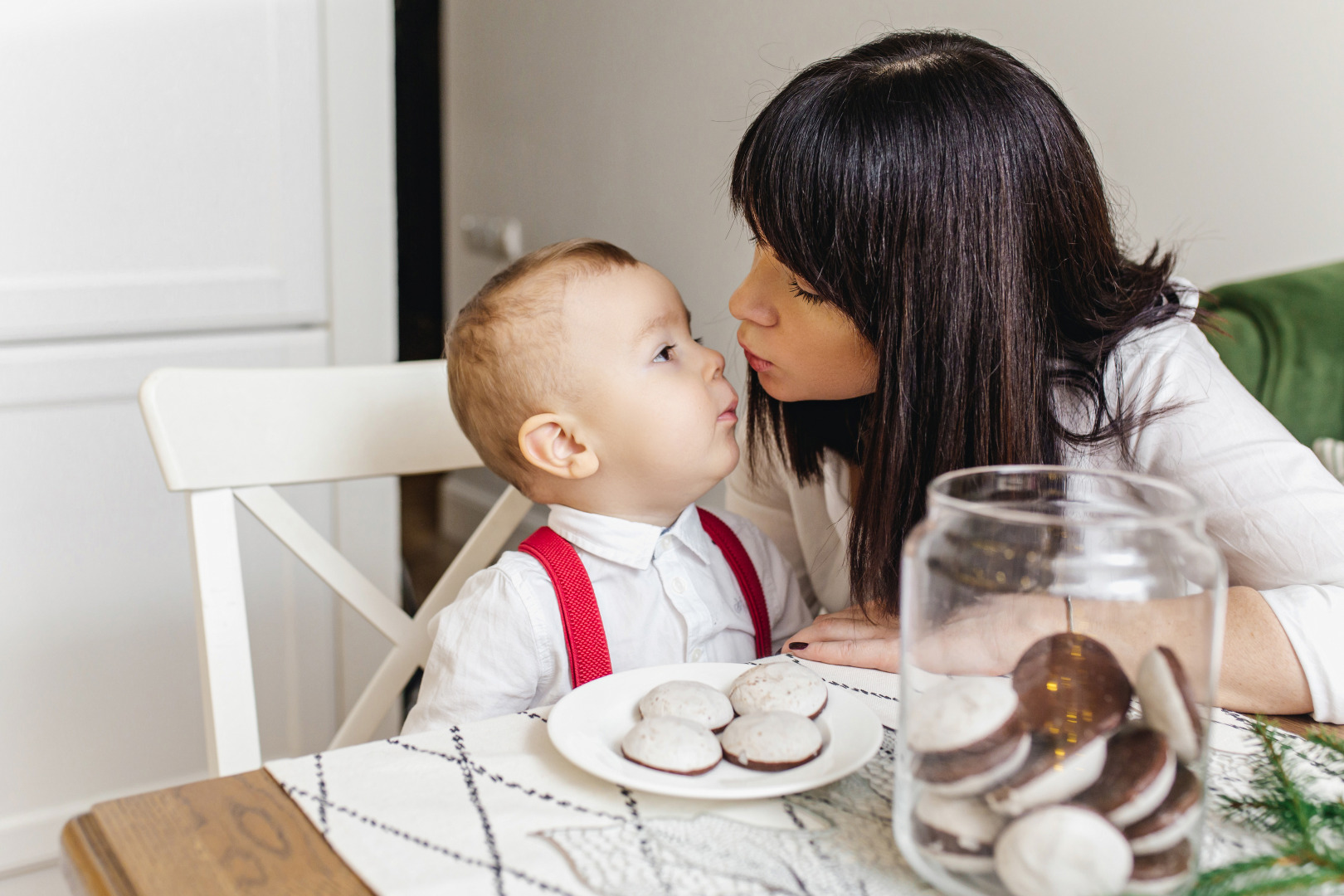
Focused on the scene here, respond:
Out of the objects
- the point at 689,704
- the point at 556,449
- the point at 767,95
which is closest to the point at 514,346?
the point at 556,449

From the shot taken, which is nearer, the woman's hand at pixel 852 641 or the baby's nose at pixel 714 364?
the woman's hand at pixel 852 641

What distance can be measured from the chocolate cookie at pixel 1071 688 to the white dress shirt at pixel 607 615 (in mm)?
518

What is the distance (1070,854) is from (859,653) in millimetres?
351

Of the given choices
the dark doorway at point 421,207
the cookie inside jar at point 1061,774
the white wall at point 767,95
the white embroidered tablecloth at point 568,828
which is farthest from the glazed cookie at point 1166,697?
the dark doorway at point 421,207

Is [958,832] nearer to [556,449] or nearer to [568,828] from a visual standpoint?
[568,828]

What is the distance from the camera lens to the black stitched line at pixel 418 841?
516 mm

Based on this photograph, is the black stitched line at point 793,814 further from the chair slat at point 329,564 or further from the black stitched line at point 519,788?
the chair slat at point 329,564

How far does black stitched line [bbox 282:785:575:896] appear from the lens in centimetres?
52

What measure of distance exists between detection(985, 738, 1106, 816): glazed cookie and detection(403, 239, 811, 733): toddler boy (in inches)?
20.4

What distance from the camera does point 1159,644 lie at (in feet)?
1.57

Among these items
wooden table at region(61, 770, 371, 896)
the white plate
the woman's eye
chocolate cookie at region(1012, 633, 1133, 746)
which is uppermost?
the woman's eye

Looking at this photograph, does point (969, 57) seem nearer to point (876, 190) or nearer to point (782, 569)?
point (876, 190)

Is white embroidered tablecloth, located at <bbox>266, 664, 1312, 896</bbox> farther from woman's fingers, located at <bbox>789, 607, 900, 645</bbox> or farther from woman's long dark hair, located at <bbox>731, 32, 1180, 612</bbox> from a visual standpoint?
woman's long dark hair, located at <bbox>731, 32, 1180, 612</bbox>

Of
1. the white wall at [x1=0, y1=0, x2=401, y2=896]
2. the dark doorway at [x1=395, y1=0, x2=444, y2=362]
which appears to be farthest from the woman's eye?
the dark doorway at [x1=395, y1=0, x2=444, y2=362]
